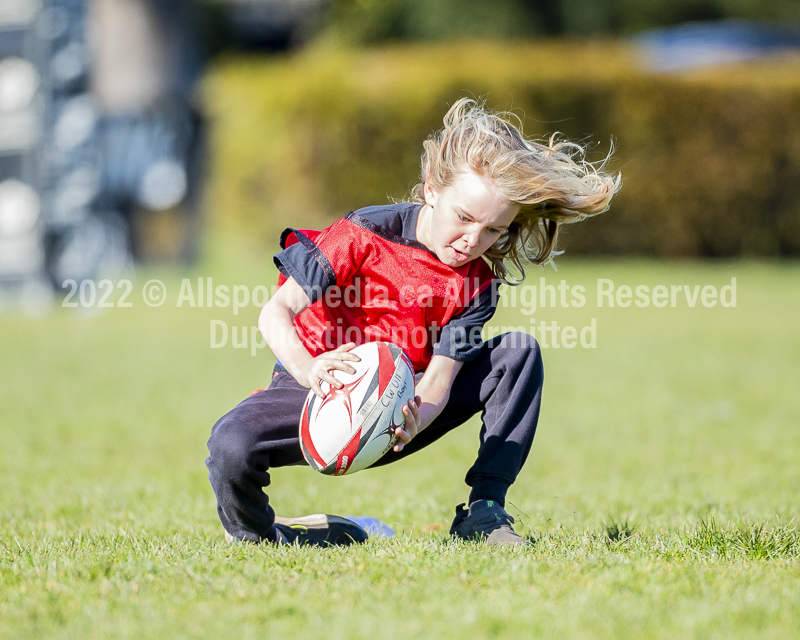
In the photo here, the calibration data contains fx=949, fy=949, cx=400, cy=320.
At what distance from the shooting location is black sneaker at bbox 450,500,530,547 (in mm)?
3453

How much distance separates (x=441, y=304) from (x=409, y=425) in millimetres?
578

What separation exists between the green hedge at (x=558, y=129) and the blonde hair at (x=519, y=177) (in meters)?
12.8

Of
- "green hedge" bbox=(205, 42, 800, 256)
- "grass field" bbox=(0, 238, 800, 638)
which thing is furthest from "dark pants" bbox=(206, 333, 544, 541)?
"green hedge" bbox=(205, 42, 800, 256)

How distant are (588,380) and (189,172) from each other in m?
8.73

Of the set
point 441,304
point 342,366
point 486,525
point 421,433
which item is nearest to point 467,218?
point 441,304

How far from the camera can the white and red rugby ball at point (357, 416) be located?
325cm

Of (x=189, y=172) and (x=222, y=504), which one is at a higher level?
(x=189, y=172)

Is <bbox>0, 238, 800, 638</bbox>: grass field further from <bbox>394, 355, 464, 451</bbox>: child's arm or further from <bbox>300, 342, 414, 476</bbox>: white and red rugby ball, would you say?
<bbox>394, 355, 464, 451</bbox>: child's arm

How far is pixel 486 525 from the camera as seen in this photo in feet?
11.7

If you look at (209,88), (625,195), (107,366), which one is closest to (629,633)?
(107,366)

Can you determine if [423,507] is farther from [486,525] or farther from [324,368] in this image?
[324,368]

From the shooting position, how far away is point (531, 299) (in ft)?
43.2

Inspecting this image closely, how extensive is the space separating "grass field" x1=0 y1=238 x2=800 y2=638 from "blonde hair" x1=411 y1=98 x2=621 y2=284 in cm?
117

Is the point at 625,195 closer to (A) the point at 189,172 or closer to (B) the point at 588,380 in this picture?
(A) the point at 189,172
